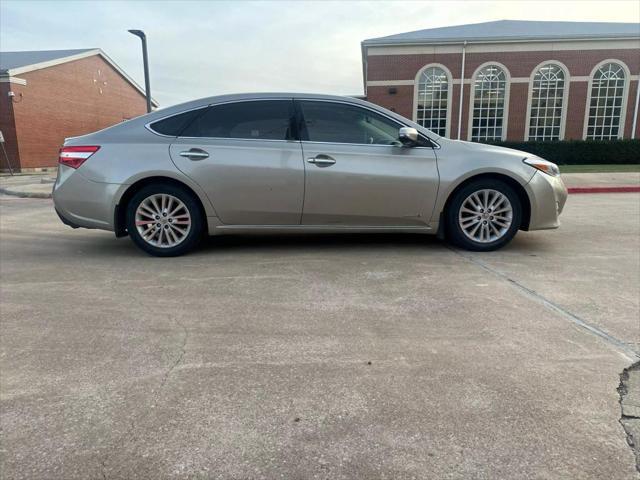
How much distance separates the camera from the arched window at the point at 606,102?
2631cm

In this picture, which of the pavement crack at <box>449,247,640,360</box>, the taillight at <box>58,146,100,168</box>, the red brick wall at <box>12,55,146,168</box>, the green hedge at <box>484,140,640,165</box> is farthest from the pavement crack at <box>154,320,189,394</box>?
the red brick wall at <box>12,55,146,168</box>

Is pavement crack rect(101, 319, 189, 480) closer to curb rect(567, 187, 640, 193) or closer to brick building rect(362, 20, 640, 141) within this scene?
curb rect(567, 187, 640, 193)

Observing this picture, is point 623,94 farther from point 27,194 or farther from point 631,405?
point 631,405

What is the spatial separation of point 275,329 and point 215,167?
2.33 m

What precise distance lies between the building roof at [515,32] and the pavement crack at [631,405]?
26.3 metres

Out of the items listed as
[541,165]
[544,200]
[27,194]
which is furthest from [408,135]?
[27,194]

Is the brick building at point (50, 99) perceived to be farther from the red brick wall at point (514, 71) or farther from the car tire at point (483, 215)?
the car tire at point (483, 215)

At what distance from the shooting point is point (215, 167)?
487 centimetres

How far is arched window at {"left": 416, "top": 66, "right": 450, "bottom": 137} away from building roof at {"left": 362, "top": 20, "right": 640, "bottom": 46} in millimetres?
1790

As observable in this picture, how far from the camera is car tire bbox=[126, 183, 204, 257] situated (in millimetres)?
4949

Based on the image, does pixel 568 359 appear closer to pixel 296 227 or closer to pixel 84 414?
pixel 84 414

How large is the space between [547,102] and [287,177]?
88.0 feet

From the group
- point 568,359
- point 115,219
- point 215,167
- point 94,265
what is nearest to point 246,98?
point 215,167

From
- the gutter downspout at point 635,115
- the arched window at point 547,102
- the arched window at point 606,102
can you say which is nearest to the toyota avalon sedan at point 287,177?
the arched window at point 547,102
